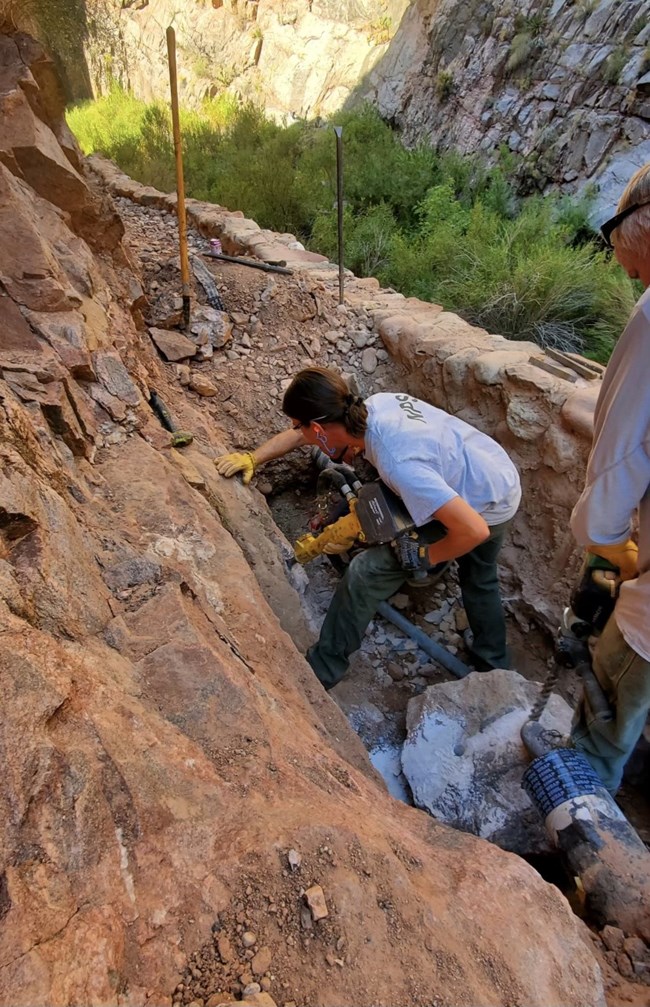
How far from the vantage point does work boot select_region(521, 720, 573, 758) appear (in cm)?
201

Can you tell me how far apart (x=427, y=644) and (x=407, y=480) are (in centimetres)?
129

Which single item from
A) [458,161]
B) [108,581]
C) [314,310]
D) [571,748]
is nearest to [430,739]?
[571,748]

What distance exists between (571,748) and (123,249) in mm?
3326

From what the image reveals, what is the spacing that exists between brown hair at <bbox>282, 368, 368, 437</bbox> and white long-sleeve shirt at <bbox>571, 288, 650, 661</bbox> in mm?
888

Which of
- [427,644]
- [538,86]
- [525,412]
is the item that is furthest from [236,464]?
[538,86]

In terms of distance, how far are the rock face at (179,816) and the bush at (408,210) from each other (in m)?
3.64

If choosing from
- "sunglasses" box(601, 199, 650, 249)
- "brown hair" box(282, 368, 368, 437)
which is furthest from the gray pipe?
"sunglasses" box(601, 199, 650, 249)

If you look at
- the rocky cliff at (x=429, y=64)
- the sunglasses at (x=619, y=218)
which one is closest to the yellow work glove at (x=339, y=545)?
the sunglasses at (x=619, y=218)

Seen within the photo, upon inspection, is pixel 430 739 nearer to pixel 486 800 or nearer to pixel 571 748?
pixel 486 800

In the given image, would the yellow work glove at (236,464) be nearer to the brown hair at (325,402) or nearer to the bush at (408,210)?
the brown hair at (325,402)

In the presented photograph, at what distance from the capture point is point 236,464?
288cm

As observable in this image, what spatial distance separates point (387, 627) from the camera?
3.20 m

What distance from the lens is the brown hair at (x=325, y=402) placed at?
217 centimetres

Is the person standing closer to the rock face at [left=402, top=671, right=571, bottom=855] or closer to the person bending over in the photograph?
the rock face at [left=402, top=671, right=571, bottom=855]
